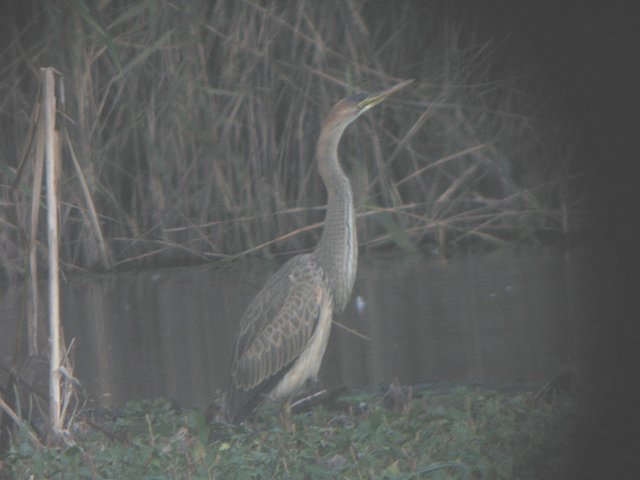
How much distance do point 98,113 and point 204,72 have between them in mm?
754

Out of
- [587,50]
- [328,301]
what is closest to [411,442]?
[328,301]

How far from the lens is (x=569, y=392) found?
4.58 metres

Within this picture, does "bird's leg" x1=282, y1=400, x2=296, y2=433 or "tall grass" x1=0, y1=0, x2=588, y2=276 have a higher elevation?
"tall grass" x1=0, y1=0, x2=588, y2=276

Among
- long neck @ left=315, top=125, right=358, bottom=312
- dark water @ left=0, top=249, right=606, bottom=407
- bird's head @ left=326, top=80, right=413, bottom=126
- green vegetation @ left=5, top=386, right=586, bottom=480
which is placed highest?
bird's head @ left=326, top=80, right=413, bottom=126

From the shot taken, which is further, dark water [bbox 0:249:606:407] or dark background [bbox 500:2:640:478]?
dark water [bbox 0:249:606:407]

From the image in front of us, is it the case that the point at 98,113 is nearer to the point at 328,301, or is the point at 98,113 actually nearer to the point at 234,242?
the point at 234,242

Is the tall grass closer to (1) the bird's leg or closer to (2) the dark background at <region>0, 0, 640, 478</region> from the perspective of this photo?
(2) the dark background at <region>0, 0, 640, 478</region>

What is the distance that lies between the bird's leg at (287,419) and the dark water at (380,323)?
0.84 metres

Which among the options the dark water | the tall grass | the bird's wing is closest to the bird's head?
the bird's wing

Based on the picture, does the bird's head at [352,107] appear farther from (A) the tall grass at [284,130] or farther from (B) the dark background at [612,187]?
(A) the tall grass at [284,130]

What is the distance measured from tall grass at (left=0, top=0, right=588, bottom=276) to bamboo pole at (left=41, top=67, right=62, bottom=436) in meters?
4.76

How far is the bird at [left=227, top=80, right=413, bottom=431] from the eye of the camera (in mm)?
5074

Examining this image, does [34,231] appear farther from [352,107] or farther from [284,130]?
[284,130]

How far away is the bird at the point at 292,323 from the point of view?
507 centimetres
